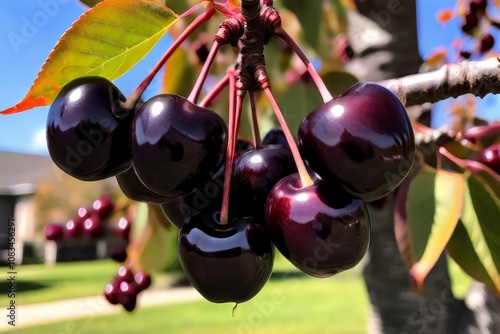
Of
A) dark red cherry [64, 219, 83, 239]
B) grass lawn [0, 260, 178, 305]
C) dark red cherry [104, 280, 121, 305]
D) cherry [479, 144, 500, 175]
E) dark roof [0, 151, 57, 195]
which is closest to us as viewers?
cherry [479, 144, 500, 175]

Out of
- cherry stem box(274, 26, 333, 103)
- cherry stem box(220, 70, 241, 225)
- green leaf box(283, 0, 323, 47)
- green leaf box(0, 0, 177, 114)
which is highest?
green leaf box(0, 0, 177, 114)

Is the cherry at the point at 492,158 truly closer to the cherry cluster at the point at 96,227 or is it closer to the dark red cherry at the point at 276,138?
the dark red cherry at the point at 276,138

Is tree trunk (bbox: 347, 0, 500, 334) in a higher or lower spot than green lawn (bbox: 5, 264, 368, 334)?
higher

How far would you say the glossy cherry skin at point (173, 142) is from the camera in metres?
0.51

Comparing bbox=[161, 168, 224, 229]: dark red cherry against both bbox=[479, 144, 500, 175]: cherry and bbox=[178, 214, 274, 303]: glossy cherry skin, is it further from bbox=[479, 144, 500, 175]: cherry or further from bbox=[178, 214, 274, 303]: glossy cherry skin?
bbox=[479, 144, 500, 175]: cherry

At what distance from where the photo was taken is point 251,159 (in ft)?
1.99

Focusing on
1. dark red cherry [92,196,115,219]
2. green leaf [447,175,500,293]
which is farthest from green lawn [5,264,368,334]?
green leaf [447,175,500,293]

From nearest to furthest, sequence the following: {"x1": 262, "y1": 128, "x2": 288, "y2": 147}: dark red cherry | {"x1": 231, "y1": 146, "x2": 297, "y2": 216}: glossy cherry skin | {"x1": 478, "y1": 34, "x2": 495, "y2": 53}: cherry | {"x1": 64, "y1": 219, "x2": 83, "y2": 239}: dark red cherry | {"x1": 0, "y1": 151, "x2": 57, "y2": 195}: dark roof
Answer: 1. {"x1": 231, "y1": 146, "x2": 297, "y2": 216}: glossy cherry skin
2. {"x1": 262, "y1": 128, "x2": 288, "y2": 147}: dark red cherry
3. {"x1": 64, "y1": 219, "x2": 83, "y2": 239}: dark red cherry
4. {"x1": 478, "y1": 34, "x2": 495, "y2": 53}: cherry
5. {"x1": 0, "y1": 151, "x2": 57, "y2": 195}: dark roof

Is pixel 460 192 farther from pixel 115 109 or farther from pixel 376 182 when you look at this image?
pixel 115 109

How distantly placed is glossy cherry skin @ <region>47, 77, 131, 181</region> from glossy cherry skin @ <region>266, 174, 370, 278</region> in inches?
7.4

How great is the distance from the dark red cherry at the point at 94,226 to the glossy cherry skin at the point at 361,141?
1.19m

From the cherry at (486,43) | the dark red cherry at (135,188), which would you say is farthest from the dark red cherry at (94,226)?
the cherry at (486,43)

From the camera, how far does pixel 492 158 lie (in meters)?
1.11

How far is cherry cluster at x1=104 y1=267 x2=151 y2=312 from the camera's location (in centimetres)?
136
